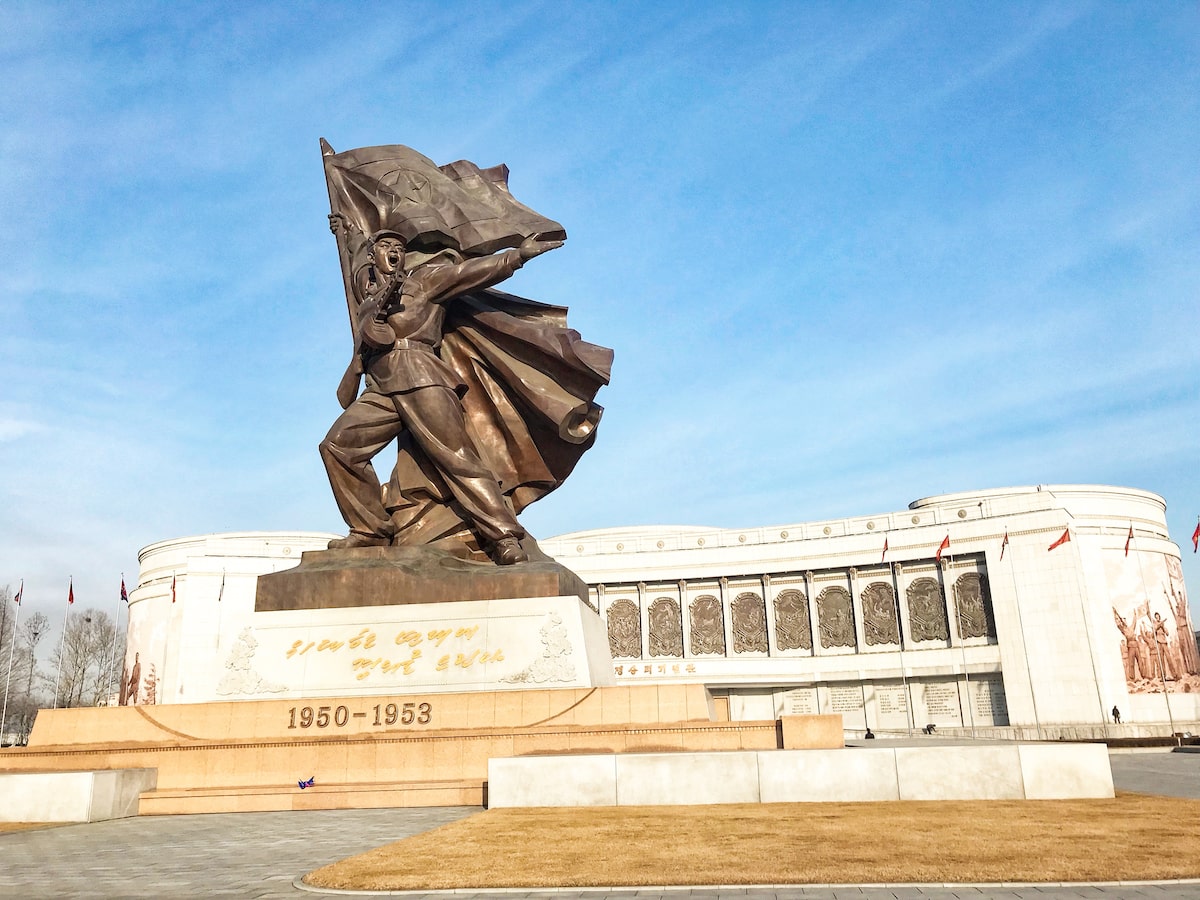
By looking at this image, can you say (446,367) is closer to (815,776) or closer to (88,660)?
(815,776)

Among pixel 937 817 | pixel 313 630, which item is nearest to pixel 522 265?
pixel 313 630

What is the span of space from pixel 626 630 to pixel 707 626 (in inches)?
174

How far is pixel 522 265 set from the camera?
13594mm

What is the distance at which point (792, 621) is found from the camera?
150ft

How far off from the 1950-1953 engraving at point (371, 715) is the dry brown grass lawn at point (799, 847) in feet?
10.9

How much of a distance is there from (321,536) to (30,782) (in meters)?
44.5

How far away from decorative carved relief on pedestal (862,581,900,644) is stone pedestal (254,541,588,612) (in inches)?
1372

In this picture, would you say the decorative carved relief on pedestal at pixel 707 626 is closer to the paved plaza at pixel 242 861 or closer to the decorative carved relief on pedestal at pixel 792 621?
the decorative carved relief on pedestal at pixel 792 621

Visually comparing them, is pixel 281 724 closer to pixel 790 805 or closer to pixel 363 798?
pixel 363 798

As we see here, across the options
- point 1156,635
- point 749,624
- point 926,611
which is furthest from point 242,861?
point 1156,635

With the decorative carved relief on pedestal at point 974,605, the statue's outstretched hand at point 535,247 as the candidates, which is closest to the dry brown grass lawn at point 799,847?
the statue's outstretched hand at point 535,247

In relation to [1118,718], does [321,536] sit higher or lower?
higher

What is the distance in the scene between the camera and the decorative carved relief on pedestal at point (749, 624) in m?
46.3

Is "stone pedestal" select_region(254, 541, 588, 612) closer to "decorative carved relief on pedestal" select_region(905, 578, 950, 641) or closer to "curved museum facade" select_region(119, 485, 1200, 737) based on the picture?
"curved museum facade" select_region(119, 485, 1200, 737)
